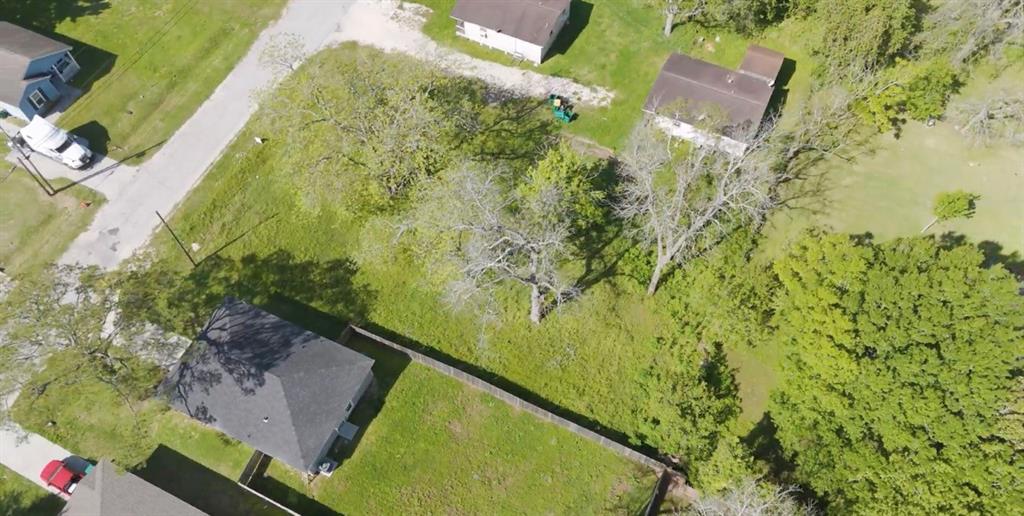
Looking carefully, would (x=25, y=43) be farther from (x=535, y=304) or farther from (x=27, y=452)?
→ (x=535, y=304)

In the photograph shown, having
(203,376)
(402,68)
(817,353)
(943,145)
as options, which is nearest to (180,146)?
(402,68)

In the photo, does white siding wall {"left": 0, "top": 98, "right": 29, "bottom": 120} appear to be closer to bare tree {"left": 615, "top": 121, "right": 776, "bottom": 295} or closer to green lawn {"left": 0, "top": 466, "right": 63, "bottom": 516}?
green lawn {"left": 0, "top": 466, "right": 63, "bottom": 516}

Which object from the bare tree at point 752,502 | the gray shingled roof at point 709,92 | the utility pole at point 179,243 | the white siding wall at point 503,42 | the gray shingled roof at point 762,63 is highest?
the gray shingled roof at point 762,63

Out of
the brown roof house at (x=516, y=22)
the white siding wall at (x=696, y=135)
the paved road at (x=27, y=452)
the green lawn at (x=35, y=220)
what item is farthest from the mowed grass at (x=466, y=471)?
the brown roof house at (x=516, y=22)

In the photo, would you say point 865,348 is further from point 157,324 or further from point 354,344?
point 157,324

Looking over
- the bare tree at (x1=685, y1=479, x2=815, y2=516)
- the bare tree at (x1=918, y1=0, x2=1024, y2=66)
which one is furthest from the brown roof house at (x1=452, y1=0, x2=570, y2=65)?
the bare tree at (x1=685, y1=479, x2=815, y2=516)

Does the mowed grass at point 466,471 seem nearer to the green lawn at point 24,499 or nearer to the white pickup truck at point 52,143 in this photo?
the green lawn at point 24,499

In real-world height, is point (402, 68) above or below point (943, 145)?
below
